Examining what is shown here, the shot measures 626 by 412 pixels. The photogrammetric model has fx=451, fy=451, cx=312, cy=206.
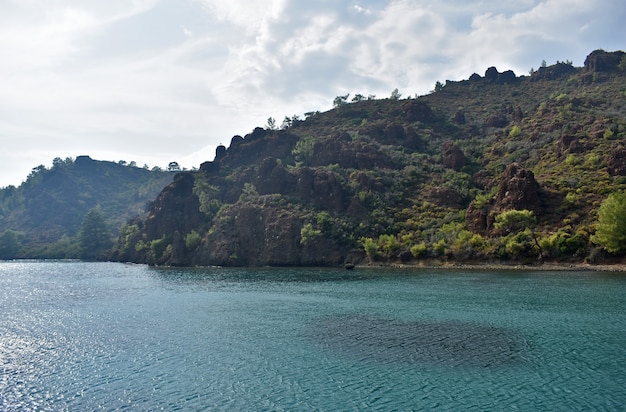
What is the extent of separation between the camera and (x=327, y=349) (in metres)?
35.3

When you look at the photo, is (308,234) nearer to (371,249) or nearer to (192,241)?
(371,249)

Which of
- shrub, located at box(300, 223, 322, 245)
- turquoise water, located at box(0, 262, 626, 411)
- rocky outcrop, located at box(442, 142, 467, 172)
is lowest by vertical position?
turquoise water, located at box(0, 262, 626, 411)

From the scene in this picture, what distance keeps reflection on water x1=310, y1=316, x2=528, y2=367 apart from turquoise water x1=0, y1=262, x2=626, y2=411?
17 centimetres

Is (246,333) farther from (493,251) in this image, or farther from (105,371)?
(493,251)

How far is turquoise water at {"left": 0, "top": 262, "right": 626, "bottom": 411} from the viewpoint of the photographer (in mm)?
25562

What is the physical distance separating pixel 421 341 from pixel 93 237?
611ft

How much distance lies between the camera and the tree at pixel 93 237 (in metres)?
188

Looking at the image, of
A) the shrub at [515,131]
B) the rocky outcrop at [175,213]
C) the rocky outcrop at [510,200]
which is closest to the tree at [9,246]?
the rocky outcrop at [175,213]

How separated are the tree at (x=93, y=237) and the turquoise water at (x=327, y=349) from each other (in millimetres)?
131338

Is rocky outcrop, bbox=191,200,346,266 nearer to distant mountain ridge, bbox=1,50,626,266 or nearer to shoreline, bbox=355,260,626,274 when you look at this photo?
distant mountain ridge, bbox=1,50,626,266

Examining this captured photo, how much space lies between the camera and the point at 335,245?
372 ft

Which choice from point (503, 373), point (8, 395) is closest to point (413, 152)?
point (503, 373)

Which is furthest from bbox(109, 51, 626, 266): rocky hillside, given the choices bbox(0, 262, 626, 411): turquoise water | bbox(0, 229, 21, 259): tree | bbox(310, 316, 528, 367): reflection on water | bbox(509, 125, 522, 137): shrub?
bbox(0, 229, 21, 259): tree

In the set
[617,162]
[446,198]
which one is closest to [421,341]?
[446,198]
